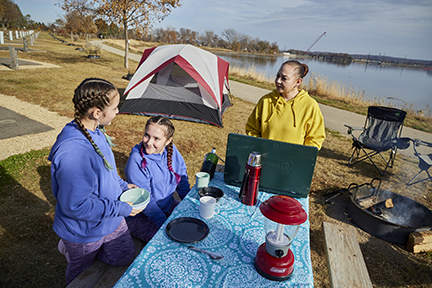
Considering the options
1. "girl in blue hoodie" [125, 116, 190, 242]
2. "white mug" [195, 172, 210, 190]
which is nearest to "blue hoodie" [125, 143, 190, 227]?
"girl in blue hoodie" [125, 116, 190, 242]

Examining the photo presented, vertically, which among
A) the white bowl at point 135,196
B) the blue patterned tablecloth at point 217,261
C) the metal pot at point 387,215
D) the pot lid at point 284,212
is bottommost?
the metal pot at point 387,215

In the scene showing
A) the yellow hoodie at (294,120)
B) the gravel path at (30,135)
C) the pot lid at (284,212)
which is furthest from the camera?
the gravel path at (30,135)

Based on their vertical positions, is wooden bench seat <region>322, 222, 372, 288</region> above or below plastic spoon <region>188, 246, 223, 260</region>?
below

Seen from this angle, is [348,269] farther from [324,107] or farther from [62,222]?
[324,107]

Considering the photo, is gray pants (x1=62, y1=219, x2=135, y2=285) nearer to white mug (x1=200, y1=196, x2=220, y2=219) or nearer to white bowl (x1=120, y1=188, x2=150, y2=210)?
white bowl (x1=120, y1=188, x2=150, y2=210)

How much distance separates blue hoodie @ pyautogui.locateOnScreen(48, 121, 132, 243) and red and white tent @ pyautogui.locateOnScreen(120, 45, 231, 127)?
459 centimetres

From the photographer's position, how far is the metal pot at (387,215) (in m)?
2.84

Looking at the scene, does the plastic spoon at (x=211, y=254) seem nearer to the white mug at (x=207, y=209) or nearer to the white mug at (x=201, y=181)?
the white mug at (x=207, y=209)

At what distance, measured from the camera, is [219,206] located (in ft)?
5.56

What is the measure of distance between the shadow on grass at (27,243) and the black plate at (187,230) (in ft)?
4.73

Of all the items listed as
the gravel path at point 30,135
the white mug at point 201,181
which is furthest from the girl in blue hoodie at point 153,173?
the gravel path at point 30,135

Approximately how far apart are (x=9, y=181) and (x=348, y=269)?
401 centimetres

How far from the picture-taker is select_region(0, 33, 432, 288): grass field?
2318mm

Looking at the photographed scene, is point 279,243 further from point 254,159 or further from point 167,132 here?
point 167,132
